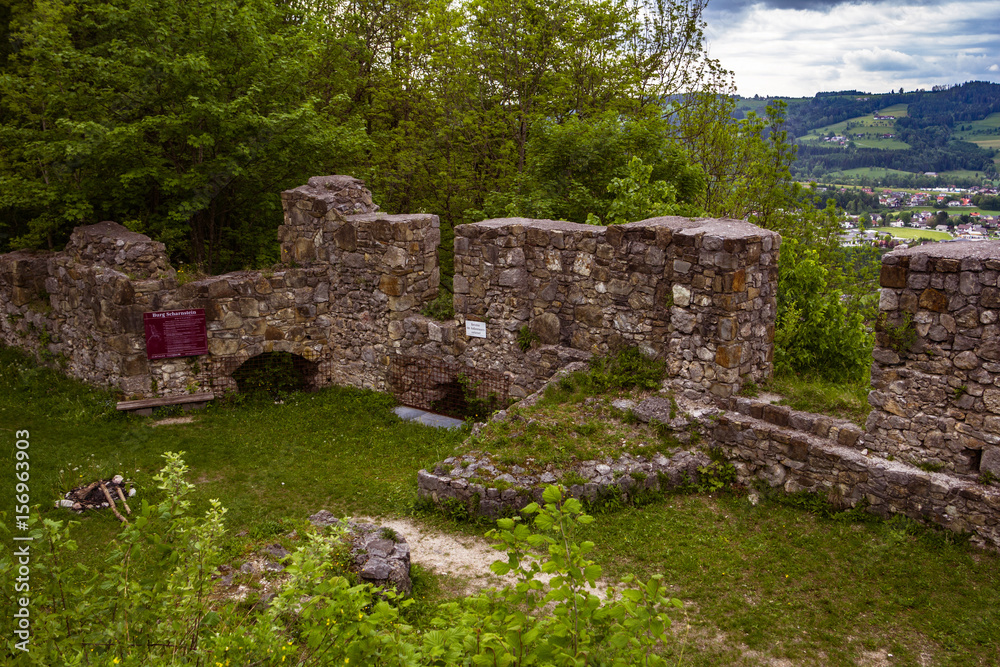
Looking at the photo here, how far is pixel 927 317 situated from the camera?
728 cm

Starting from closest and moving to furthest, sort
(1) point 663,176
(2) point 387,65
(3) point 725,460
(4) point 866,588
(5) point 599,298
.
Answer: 1. (4) point 866,588
2. (3) point 725,460
3. (5) point 599,298
4. (1) point 663,176
5. (2) point 387,65

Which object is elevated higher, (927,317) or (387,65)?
(387,65)

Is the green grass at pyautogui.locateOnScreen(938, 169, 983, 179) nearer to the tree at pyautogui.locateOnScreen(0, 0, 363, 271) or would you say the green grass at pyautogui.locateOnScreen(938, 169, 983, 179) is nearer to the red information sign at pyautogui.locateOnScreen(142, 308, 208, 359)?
the tree at pyautogui.locateOnScreen(0, 0, 363, 271)

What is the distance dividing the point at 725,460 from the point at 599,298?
2810 millimetres

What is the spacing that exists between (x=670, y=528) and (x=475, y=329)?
476cm

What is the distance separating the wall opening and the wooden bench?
0.59 metres

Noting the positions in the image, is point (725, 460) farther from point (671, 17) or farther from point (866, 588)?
point (671, 17)

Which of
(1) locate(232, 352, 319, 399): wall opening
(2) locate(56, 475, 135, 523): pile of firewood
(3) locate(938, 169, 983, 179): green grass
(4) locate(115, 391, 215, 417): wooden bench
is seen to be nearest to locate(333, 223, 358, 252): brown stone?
(1) locate(232, 352, 319, 399): wall opening

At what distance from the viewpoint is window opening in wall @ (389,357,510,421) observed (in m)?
11.5

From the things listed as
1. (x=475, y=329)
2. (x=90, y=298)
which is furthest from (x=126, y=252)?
(x=475, y=329)

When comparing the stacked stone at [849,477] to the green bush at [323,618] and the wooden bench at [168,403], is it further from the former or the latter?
the wooden bench at [168,403]

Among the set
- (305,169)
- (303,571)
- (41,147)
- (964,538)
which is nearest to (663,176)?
(305,169)

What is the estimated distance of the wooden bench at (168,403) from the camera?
39.1 ft

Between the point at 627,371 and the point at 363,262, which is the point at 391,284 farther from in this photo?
the point at 627,371
